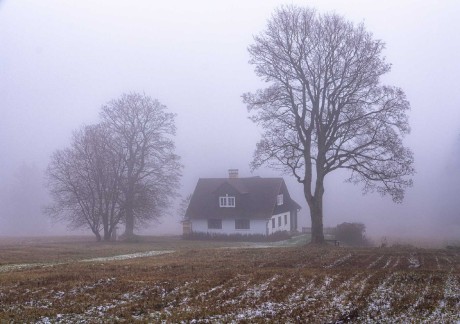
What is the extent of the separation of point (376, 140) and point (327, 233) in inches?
1233

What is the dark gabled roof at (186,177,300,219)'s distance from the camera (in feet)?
213

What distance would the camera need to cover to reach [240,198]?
219 ft

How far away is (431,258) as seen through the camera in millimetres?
25531

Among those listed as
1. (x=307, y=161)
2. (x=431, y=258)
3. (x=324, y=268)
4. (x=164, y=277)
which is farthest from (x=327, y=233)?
(x=164, y=277)

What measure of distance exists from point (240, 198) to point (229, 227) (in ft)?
13.3

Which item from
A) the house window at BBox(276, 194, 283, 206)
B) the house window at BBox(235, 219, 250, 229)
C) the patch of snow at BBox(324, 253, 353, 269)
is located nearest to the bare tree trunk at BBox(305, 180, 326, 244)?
the patch of snow at BBox(324, 253, 353, 269)

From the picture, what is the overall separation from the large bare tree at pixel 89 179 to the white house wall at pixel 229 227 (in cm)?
1265

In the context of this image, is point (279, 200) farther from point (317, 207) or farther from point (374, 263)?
point (374, 263)

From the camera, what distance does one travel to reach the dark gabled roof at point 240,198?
2554 inches

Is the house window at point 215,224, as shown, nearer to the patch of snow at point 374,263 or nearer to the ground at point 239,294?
the patch of snow at point 374,263

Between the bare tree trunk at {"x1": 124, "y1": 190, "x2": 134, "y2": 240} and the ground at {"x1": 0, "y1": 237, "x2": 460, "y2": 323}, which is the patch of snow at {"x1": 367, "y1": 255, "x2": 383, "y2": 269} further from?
the bare tree trunk at {"x1": 124, "y1": 190, "x2": 134, "y2": 240}

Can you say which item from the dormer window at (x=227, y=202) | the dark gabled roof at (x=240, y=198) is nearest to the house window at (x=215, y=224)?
the dark gabled roof at (x=240, y=198)

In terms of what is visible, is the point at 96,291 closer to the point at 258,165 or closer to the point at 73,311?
the point at 73,311

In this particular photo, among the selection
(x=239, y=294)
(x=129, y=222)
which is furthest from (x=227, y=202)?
(x=239, y=294)
